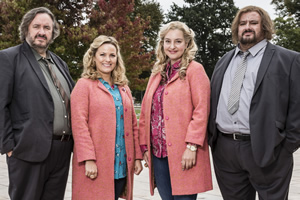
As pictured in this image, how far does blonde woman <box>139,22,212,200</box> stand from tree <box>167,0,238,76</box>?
118 ft

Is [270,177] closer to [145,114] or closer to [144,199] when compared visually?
[145,114]

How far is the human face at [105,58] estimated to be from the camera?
406 centimetres

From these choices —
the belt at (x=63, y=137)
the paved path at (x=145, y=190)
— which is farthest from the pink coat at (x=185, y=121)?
the paved path at (x=145, y=190)

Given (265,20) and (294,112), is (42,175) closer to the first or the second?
(294,112)

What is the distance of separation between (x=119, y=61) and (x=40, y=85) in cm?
90

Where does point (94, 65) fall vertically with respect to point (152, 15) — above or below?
below

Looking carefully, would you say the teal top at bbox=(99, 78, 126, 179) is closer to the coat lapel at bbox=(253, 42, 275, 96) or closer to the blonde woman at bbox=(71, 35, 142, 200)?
the blonde woman at bbox=(71, 35, 142, 200)

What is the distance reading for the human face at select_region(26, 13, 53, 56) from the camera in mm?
4051

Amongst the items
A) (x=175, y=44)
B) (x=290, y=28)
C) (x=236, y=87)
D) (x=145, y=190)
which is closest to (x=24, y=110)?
(x=175, y=44)

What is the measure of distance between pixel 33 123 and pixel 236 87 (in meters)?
2.00

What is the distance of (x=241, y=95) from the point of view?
3.78 metres

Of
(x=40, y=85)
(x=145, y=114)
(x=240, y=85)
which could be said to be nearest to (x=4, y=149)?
(x=40, y=85)

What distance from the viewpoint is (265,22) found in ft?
12.7

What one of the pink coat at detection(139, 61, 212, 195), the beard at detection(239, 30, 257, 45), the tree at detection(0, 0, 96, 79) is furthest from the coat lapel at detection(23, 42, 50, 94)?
the tree at detection(0, 0, 96, 79)
